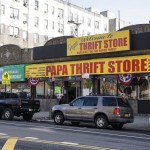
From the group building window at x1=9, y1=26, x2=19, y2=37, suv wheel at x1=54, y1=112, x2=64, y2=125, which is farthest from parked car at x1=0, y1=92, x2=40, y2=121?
building window at x1=9, y1=26, x2=19, y2=37

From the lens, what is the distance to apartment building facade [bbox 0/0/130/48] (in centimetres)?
6431

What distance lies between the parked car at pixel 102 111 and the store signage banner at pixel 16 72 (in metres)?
13.3

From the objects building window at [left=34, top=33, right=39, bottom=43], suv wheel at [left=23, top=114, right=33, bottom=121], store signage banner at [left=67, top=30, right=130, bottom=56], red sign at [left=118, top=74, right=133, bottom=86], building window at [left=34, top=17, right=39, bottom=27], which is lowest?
suv wheel at [left=23, top=114, right=33, bottom=121]

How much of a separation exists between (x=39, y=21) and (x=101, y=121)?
52.4 meters

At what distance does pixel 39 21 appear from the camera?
70.5 metres

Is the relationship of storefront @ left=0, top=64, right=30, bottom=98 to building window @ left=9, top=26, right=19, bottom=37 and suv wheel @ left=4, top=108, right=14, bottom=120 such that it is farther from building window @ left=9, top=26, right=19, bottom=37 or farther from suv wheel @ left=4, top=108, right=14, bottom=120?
building window @ left=9, top=26, right=19, bottom=37

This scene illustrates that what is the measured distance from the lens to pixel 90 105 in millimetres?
20688

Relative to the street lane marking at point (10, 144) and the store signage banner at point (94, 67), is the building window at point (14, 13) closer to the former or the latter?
the store signage banner at point (94, 67)

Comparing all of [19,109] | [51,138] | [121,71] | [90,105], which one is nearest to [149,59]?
[121,71]

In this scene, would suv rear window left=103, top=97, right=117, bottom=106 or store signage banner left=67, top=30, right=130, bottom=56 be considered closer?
suv rear window left=103, top=97, right=117, bottom=106

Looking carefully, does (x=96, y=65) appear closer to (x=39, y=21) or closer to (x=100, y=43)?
(x=100, y=43)

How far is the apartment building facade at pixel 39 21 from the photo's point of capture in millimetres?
64312

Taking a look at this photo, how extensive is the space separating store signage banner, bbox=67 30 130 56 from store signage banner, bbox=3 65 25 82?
5576mm

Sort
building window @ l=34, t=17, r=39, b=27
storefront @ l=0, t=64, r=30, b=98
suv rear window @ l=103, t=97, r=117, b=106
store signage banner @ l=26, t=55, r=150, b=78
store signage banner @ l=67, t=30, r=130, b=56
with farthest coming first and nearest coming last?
building window @ l=34, t=17, r=39, b=27 → storefront @ l=0, t=64, r=30, b=98 → store signage banner @ l=67, t=30, r=130, b=56 → store signage banner @ l=26, t=55, r=150, b=78 → suv rear window @ l=103, t=97, r=117, b=106
